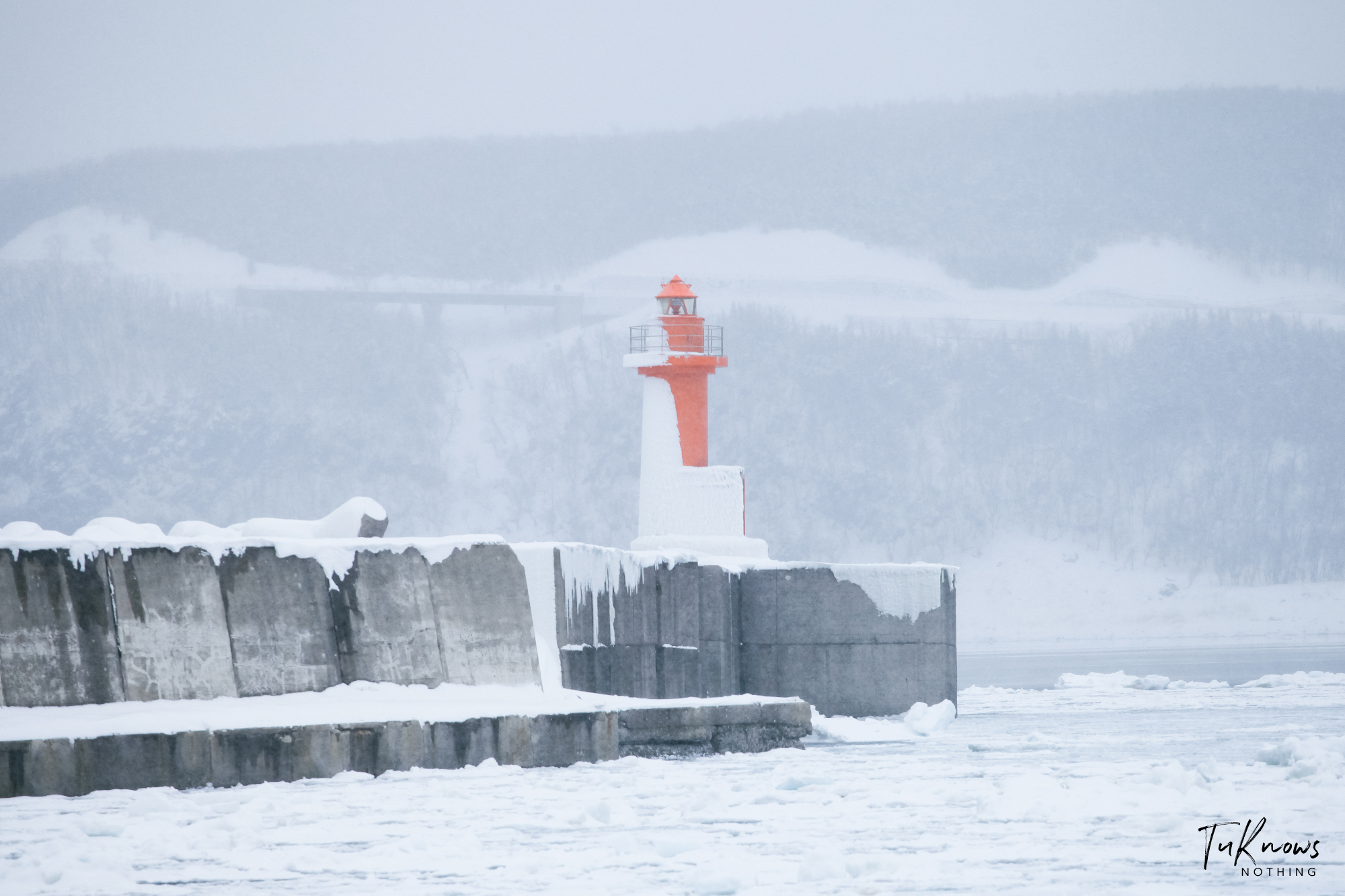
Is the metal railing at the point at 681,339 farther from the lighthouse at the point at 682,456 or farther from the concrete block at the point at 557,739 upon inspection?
the concrete block at the point at 557,739

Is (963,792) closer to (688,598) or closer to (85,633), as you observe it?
(85,633)

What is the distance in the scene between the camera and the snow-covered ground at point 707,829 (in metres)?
5.89

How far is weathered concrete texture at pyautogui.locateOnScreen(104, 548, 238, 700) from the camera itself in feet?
29.4

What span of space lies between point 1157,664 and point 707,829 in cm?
4800

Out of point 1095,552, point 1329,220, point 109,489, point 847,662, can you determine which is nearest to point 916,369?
point 1095,552

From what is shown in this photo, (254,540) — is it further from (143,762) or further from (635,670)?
(635,670)

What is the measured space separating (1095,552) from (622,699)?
101 m

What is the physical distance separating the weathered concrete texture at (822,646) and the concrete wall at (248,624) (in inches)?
245

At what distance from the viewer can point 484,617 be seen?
996cm

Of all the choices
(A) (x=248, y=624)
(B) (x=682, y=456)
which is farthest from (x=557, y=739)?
(B) (x=682, y=456)

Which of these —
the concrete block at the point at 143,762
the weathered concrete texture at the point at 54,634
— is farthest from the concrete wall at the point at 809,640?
the concrete block at the point at 143,762

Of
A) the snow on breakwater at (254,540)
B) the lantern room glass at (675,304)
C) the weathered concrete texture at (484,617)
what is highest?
the lantern room glass at (675,304)

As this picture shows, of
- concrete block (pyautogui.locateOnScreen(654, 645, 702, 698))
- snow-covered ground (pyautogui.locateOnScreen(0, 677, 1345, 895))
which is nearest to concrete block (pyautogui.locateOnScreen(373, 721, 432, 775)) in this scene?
snow-covered ground (pyautogui.locateOnScreen(0, 677, 1345, 895))

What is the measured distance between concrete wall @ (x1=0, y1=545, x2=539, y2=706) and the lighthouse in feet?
27.9
